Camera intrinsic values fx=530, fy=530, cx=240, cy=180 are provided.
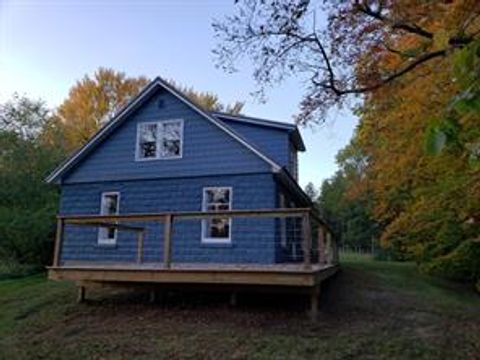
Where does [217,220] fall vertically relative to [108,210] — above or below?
below

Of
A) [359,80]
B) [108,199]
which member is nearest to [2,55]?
[359,80]

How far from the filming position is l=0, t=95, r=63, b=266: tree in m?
18.5

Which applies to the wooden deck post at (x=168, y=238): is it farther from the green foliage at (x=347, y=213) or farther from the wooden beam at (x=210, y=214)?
the green foliage at (x=347, y=213)

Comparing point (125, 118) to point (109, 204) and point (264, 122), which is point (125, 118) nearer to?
point (109, 204)

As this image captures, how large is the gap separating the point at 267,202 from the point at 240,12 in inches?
227

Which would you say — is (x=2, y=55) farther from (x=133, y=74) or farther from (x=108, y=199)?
(x=133, y=74)

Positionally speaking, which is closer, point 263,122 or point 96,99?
point 263,122

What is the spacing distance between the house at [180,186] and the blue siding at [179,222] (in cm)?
3

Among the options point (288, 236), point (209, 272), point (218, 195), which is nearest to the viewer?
point (209, 272)

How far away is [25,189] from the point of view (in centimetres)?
2042

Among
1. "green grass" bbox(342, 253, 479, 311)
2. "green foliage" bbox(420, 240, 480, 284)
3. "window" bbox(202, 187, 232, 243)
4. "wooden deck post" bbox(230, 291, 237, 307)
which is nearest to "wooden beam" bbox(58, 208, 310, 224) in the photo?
"wooden deck post" bbox(230, 291, 237, 307)

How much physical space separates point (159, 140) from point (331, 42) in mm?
7010

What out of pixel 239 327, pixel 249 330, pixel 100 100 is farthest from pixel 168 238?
pixel 100 100

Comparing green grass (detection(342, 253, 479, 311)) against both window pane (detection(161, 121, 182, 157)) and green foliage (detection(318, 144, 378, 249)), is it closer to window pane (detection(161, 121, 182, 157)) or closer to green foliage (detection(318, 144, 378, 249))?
window pane (detection(161, 121, 182, 157))
